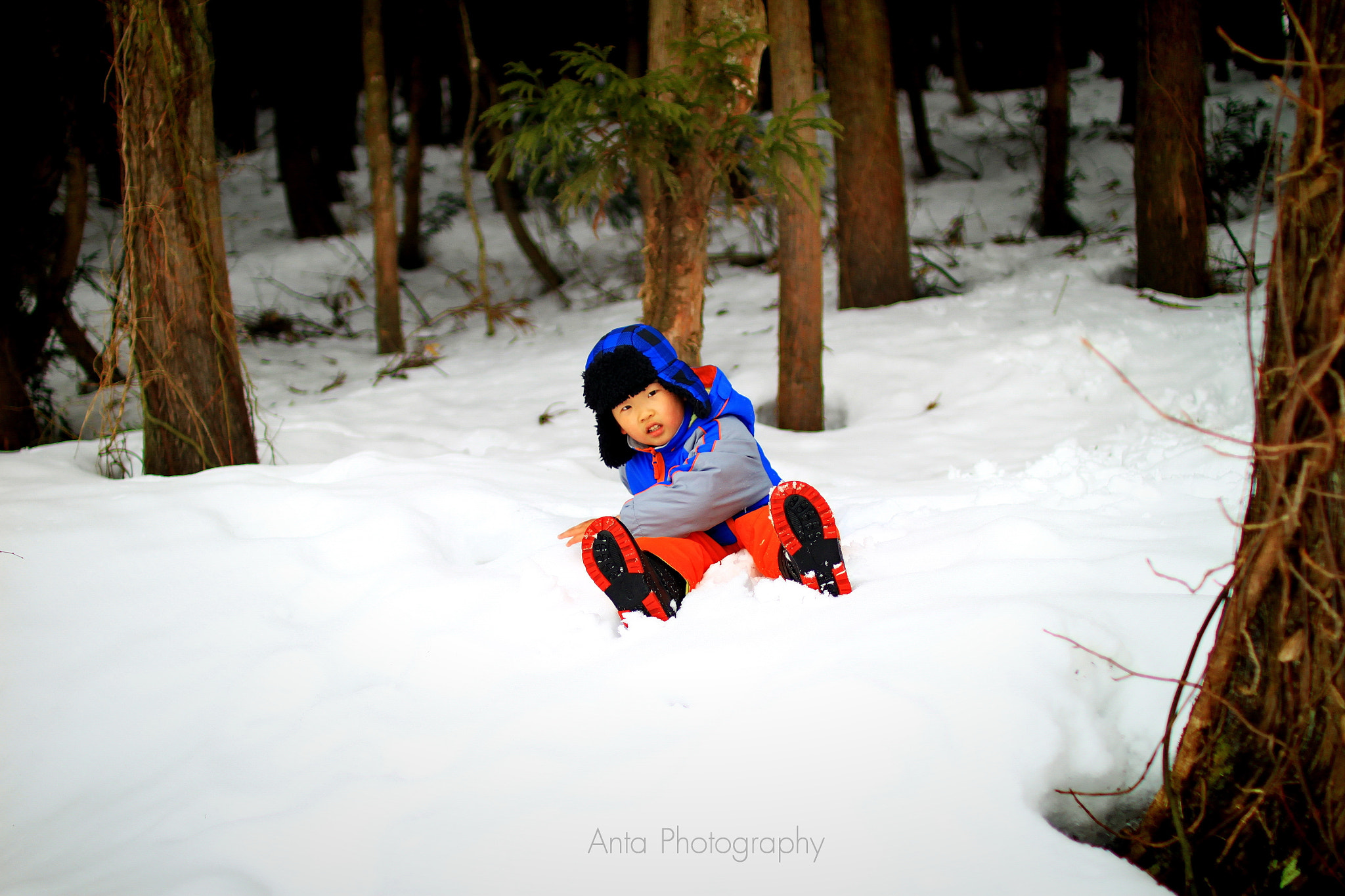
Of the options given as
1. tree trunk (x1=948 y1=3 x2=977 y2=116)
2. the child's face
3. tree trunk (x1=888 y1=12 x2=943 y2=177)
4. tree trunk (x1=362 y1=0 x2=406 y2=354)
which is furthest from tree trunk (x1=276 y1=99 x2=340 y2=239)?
the child's face

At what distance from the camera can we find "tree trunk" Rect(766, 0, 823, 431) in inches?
171

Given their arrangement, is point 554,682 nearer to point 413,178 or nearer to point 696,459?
point 696,459

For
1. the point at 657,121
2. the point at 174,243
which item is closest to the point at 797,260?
the point at 657,121

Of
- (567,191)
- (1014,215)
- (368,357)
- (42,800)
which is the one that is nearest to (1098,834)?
(42,800)

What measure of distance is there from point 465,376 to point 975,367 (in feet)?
13.2

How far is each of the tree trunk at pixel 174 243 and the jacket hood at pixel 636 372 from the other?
6.76 ft

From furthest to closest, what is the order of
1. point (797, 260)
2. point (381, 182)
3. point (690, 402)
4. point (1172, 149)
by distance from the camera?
point (381, 182)
point (1172, 149)
point (797, 260)
point (690, 402)

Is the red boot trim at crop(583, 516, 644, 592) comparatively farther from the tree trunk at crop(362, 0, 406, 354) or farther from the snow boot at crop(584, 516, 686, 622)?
the tree trunk at crop(362, 0, 406, 354)

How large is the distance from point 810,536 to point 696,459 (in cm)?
43

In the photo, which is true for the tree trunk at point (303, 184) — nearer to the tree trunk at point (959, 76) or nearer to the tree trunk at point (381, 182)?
the tree trunk at point (381, 182)

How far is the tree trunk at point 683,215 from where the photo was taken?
4.20 m

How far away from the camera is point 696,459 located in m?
2.43

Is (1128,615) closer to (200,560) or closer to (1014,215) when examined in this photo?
(200,560)

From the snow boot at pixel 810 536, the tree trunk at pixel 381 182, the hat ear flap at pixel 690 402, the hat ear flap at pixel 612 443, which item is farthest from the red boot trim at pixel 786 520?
the tree trunk at pixel 381 182
